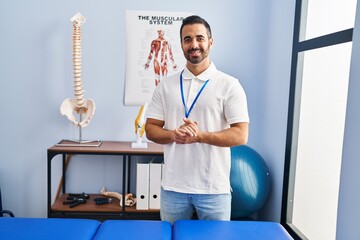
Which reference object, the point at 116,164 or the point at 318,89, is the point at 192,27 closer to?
the point at 318,89

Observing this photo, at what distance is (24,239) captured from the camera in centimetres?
114

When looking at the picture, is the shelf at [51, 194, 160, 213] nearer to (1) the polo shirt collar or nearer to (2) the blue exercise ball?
(2) the blue exercise ball

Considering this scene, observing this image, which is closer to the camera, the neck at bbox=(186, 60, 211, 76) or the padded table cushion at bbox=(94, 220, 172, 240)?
the padded table cushion at bbox=(94, 220, 172, 240)

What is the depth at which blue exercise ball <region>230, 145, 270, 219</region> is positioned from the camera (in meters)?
2.09

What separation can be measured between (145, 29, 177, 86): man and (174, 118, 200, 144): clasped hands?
1.33 m

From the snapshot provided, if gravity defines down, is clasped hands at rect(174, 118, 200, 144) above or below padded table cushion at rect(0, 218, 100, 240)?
above

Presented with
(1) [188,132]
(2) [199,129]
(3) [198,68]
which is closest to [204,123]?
(2) [199,129]

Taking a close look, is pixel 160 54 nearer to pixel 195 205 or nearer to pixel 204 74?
pixel 204 74

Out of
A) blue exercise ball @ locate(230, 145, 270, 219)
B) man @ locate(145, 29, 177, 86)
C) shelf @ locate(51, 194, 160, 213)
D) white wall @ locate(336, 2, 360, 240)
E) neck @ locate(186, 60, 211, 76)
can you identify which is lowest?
shelf @ locate(51, 194, 160, 213)

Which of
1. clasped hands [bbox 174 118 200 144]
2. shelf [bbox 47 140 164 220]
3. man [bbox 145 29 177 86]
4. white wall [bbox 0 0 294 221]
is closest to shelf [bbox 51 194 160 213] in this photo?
shelf [bbox 47 140 164 220]

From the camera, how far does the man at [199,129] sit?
54.7 inches

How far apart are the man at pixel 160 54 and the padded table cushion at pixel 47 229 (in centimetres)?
153

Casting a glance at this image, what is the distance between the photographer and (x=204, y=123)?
1.41 metres

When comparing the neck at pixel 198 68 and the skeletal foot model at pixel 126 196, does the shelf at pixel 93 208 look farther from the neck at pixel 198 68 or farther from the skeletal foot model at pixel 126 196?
the neck at pixel 198 68
